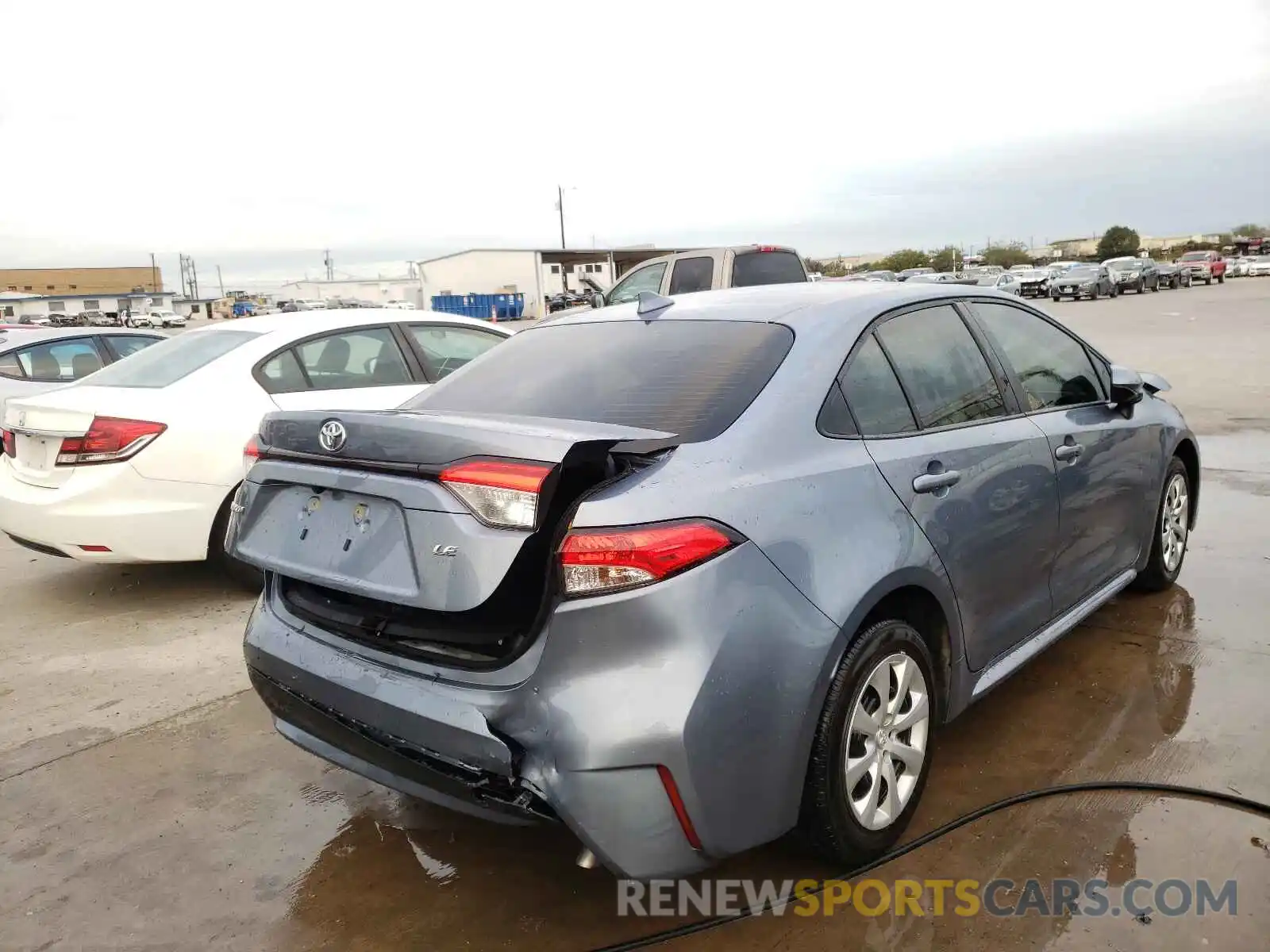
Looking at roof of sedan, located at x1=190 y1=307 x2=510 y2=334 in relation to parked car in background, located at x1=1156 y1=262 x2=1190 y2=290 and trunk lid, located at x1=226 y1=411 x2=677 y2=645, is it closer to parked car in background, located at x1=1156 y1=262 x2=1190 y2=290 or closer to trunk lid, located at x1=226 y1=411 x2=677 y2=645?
trunk lid, located at x1=226 y1=411 x2=677 y2=645

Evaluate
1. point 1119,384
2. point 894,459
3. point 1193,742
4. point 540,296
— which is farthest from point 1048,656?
point 540,296

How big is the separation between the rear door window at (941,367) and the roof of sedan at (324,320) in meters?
3.39

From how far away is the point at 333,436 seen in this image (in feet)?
8.34

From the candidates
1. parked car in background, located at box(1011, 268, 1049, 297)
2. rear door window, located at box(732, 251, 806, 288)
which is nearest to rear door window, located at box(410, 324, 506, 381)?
rear door window, located at box(732, 251, 806, 288)

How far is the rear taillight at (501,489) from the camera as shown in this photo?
215cm

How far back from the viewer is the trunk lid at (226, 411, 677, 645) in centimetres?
220

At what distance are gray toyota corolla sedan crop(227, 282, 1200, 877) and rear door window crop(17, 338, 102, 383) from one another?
304 inches

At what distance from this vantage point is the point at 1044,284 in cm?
4122

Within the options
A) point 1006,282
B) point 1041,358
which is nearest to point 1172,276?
point 1006,282

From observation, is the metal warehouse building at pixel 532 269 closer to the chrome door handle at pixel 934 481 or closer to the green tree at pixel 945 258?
the green tree at pixel 945 258

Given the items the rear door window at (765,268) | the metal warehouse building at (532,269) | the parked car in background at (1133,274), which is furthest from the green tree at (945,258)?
the rear door window at (765,268)

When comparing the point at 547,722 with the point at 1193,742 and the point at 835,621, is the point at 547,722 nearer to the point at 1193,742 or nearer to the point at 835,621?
the point at 835,621

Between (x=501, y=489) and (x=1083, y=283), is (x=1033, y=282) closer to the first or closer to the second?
(x=1083, y=283)

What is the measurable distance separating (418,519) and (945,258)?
99.6m
